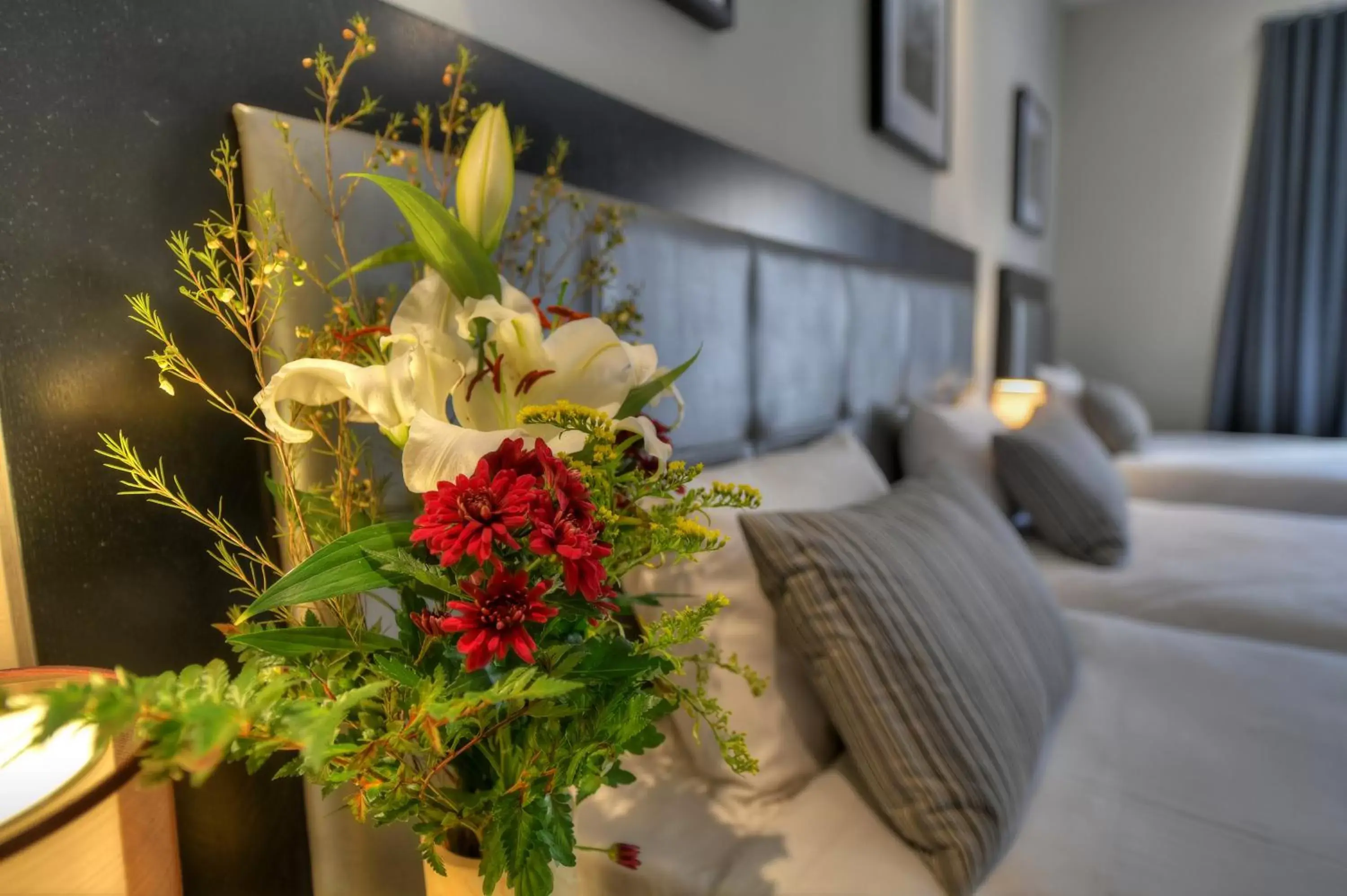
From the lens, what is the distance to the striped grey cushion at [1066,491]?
5.58ft

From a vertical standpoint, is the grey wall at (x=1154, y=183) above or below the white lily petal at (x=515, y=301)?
above

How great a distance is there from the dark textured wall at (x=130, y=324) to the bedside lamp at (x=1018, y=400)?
207cm

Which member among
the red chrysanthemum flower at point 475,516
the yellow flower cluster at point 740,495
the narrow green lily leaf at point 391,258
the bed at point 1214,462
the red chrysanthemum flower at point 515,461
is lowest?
the bed at point 1214,462

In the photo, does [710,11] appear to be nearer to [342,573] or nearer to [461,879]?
[342,573]

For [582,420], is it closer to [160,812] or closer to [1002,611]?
[160,812]

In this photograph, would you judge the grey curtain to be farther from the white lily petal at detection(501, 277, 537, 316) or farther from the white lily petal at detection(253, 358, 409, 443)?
the white lily petal at detection(253, 358, 409, 443)

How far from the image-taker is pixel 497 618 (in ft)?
1.41

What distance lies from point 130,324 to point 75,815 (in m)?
0.43

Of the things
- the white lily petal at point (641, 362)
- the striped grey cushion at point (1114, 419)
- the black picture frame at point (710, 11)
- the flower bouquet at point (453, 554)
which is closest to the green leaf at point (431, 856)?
the flower bouquet at point (453, 554)

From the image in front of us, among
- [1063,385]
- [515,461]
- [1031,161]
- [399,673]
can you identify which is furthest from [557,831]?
[1031,161]

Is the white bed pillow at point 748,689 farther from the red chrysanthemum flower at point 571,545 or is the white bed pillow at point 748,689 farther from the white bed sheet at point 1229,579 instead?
the white bed sheet at point 1229,579

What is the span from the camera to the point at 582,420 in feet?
1.62

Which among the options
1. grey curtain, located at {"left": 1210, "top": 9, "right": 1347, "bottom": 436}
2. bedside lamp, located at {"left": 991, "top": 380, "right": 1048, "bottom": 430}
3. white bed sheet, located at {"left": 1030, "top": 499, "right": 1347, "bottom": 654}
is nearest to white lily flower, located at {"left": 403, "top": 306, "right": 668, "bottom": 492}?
white bed sheet, located at {"left": 1030, "top": 499, "right": 1347, "bottom": 654}

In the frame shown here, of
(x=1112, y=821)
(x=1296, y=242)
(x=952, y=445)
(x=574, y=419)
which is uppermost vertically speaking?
(x=1296, y=242)
